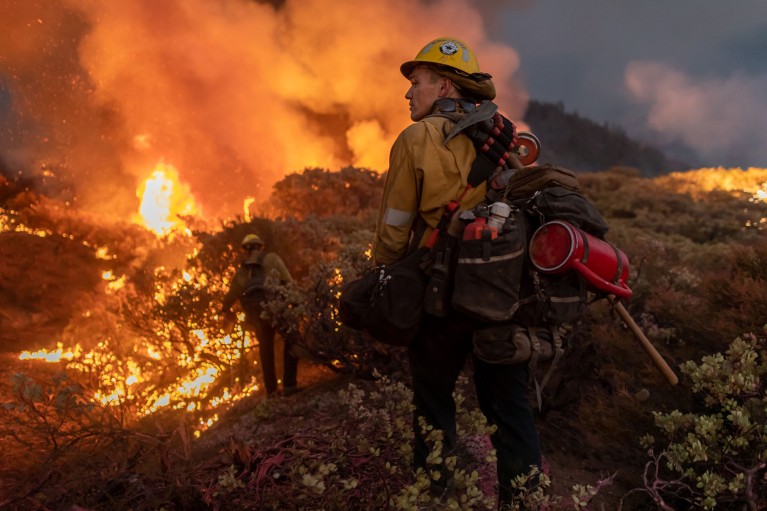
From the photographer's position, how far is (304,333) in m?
5.37

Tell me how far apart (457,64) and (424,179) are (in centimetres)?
68

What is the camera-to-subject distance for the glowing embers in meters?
16.2

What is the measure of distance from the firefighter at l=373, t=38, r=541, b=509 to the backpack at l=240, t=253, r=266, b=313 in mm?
3879

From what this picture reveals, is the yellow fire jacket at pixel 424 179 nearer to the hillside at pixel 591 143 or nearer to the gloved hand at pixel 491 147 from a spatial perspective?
the gloved hand at pixel 491 147

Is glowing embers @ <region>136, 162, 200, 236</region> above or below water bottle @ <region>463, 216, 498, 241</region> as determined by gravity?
above

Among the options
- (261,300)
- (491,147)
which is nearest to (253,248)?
(261,300)

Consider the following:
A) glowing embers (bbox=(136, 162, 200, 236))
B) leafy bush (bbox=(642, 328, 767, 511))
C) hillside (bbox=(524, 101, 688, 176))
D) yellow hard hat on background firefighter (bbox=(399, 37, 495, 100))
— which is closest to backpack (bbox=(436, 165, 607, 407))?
yellow hard hat on background firefighter (bbox=(399, 37, 495, 100))

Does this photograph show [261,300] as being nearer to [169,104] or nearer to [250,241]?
[250,241]

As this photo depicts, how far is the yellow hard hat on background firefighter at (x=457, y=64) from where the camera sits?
2521 millimetres

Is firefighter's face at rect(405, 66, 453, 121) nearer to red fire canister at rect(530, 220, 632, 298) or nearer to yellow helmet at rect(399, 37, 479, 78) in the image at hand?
yellow helmet at rect(399, 37, 479, 78)

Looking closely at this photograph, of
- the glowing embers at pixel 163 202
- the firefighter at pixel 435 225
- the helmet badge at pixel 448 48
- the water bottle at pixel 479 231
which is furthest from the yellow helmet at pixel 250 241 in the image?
the glowing embers at pixel 163 202

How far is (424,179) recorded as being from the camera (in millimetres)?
2334

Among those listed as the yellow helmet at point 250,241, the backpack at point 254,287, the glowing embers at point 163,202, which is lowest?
the backpack at point 254,287

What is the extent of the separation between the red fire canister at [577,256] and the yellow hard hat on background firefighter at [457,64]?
35.3 inches
